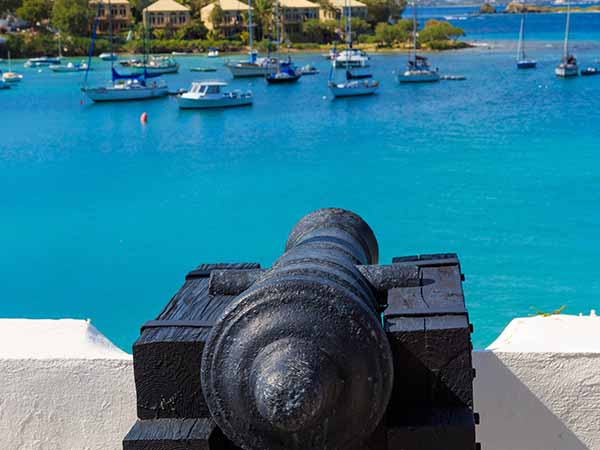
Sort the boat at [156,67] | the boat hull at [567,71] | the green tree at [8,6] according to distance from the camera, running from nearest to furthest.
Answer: the boat hull at [567,71] → the boat at [156,67] → the green tree at [8,6]

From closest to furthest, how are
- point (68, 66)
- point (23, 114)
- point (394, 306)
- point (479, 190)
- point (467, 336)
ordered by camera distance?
point (467, 336)
point (394, 306)
point (479, 190)
point (23, 114)
point (68, 66)

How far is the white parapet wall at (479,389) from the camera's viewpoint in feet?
9.29

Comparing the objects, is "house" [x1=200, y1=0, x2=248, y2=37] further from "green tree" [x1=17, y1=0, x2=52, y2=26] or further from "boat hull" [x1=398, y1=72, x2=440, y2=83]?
"boat hull" [x1=398, y1=72, x2=440, y2=83]

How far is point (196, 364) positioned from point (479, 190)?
889 inches

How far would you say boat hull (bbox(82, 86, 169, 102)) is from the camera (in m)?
49.3

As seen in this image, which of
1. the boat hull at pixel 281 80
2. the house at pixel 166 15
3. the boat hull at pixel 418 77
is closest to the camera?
the boat hull at pixel 418 77

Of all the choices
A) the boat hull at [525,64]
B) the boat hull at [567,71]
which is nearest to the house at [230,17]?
the boat hull at [525,64]

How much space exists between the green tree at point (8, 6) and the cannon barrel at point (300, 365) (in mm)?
103184

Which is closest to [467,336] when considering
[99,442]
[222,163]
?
[99,442]

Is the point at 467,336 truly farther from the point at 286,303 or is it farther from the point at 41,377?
the point at 41,377

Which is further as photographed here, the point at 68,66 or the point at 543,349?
the point at 68,66

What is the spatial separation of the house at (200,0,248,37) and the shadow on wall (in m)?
97.2

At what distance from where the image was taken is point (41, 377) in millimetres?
2980

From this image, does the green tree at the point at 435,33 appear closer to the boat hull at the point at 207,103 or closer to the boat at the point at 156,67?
the boat at the point at 156,67
